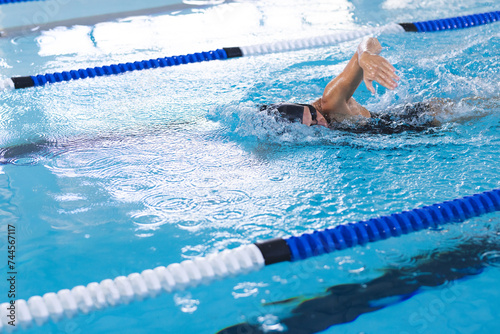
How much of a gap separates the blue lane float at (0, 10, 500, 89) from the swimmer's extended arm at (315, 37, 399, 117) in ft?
4.47

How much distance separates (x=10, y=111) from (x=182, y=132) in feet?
4.15

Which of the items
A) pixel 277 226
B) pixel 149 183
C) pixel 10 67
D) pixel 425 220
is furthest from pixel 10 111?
pixel 425 220

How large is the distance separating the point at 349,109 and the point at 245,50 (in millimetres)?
1482

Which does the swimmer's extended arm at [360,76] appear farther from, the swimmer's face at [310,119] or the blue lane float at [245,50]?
the blue lane float at [245,50]

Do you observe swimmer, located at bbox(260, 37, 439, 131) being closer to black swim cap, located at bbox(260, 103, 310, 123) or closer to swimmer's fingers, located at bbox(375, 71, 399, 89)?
black swim cap, located at bbox(260, 103, 310, 123)

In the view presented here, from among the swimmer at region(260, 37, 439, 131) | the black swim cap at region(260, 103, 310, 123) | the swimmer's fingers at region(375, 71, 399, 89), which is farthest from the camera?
the black swim cap at region(260, 103, 310, 123)

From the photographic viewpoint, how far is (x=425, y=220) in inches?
76.4

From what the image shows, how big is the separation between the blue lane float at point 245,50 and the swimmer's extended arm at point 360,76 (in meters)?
1.36

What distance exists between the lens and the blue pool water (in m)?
1.79

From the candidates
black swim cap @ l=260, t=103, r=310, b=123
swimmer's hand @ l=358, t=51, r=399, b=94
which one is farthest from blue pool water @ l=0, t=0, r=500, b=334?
swimmer's hand @ l=358, t=51, r=399, b=94

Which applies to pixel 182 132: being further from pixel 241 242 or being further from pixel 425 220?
pixel 425 220

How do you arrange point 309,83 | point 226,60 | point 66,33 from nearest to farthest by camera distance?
point 309,83, point 226,60, point 66,33

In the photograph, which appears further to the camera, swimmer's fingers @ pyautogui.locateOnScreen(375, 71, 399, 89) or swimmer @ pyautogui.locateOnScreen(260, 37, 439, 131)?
swimmer @ pyautogui.locateOnScreen(260, 37, 439, 131)

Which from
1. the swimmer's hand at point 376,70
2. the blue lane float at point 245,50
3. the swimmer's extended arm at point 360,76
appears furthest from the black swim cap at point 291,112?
the blue lane float at point 245,50
